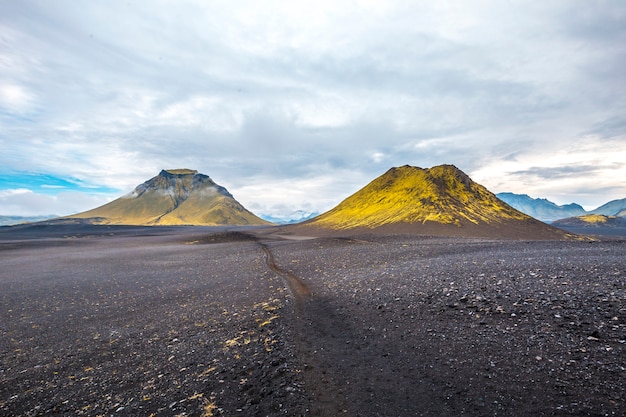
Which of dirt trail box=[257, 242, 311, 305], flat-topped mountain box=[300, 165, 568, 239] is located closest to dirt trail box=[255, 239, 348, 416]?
dirt trail box=[257, 242, 311, 305]

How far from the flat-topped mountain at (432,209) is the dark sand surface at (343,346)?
3618cm

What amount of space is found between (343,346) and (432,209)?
181 feet

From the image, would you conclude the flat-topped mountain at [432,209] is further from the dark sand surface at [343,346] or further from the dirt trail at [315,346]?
the dirt trail at [315,346]

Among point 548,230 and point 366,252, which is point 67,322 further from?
point 548,230

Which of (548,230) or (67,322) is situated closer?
(67,322)

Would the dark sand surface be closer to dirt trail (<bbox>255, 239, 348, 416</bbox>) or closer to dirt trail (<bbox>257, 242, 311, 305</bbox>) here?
dirt trail (<bbox>255, 239, 348, 416</bbox>)

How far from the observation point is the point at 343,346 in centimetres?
866

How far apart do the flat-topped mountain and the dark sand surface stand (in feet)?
119

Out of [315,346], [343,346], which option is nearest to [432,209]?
[343,346]

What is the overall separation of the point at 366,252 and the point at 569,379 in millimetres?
20576

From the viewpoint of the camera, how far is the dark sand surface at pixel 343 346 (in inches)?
238

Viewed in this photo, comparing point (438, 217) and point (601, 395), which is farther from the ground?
point (438, 217)

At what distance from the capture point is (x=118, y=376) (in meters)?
8.02

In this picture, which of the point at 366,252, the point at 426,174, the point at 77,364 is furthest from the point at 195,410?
the point at 426,174
